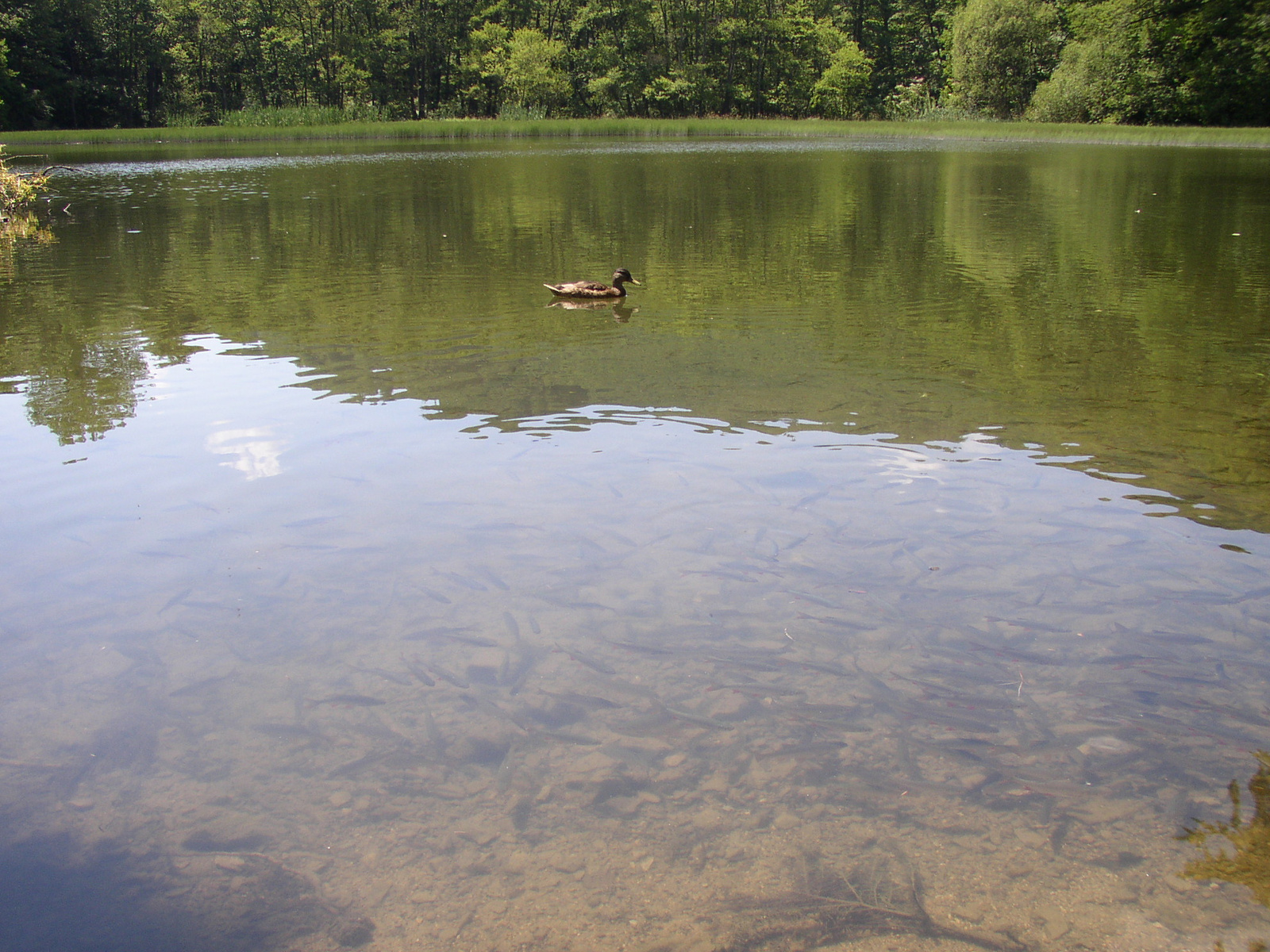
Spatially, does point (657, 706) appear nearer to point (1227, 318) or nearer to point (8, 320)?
point (1227, 318)

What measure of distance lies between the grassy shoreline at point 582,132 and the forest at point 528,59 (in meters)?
6.04

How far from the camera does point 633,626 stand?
3881 mm

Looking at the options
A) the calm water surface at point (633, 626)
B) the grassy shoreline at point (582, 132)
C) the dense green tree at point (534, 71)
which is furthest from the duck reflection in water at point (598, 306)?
the dense green tree at point (534, 71)

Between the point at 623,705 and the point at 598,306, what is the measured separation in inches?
273

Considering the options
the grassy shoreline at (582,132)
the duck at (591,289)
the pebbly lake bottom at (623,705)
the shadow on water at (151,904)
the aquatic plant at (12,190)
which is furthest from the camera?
the grassy shoreline at (582,132)

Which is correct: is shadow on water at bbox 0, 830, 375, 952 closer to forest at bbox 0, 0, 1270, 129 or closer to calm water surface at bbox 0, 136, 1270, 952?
calm water surface at bbox 0, 136, 1270, 952

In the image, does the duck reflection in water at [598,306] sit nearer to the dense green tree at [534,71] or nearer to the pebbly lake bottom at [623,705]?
the pebbly lake bottom at [623,705]

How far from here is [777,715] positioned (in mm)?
3299

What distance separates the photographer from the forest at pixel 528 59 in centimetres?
5878

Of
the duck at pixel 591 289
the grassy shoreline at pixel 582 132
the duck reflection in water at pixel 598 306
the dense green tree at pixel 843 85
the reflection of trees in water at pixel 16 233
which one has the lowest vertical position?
the duck reflection in water at pixel 598 306

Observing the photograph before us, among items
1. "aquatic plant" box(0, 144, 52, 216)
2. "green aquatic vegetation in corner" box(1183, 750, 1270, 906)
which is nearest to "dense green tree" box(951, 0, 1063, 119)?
"aquatic plant" box(0, 144, 52, 216)

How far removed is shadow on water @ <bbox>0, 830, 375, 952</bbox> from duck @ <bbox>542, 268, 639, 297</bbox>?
25.5 feet

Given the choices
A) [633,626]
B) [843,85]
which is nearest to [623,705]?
[633,626]

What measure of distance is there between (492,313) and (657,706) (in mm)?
6752
